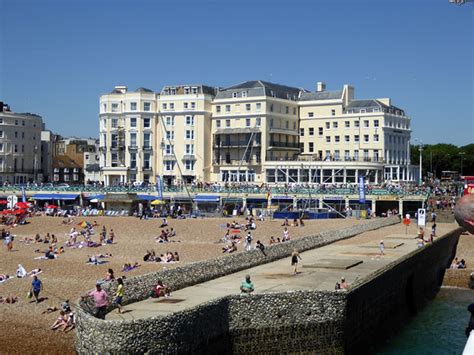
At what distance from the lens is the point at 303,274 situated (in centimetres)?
2505

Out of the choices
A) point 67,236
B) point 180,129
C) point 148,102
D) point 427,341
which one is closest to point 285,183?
point 180,129

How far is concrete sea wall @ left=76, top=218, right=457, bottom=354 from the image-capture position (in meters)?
15.7

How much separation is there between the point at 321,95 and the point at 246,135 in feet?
35.8

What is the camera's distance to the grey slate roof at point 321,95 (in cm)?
7681

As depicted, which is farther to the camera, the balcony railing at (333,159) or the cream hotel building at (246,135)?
the cream hotel building at (246,135)

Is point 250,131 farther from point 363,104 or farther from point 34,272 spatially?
point 34,272

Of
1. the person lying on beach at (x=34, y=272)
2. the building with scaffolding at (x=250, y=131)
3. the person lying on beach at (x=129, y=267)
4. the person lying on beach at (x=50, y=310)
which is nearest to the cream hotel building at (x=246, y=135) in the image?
the building with scaffolding at (x=250, y=131)

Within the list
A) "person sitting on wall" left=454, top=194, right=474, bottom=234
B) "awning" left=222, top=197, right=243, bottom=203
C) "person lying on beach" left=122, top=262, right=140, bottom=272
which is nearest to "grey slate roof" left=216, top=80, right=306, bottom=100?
"awning" left=222, top=197, right=243, bottom=203

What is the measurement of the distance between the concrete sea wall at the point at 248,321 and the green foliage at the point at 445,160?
278ft

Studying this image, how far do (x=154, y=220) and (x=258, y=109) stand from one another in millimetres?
23392

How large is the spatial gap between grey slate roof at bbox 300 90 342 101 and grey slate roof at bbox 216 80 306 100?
115cm

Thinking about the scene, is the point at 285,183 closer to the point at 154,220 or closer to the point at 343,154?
the point at 343,154

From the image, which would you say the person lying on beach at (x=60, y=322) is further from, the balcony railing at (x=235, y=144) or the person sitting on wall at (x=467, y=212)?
the balcony railing at (x=235, y=144)

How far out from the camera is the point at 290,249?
1246 inches
